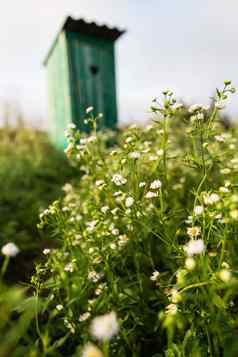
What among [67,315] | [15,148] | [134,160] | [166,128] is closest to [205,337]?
[67,315]

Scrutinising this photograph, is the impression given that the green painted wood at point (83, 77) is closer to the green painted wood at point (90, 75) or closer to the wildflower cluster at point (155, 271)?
the green painted wood at point (90, 75)

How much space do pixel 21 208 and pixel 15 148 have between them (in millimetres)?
2751

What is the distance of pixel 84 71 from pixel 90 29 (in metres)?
0.78

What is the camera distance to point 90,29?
584cm

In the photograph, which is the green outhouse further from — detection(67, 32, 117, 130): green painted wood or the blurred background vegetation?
the blurred background vegetation

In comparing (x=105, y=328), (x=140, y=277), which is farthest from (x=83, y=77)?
(x=105, y=328)

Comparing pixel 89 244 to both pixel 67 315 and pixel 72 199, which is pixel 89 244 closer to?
pixel 67 315

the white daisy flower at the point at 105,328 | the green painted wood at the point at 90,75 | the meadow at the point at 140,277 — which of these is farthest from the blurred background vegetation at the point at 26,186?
the white daisy flower at the point at 105,328

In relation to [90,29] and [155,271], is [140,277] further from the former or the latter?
[90,29]

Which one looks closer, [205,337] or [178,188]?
[205,337]

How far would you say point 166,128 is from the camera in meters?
1.78

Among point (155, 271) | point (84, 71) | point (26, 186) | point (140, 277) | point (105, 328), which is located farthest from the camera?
point (84, 71)

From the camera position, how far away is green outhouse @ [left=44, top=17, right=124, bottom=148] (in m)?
5.82

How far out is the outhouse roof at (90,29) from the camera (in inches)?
221
